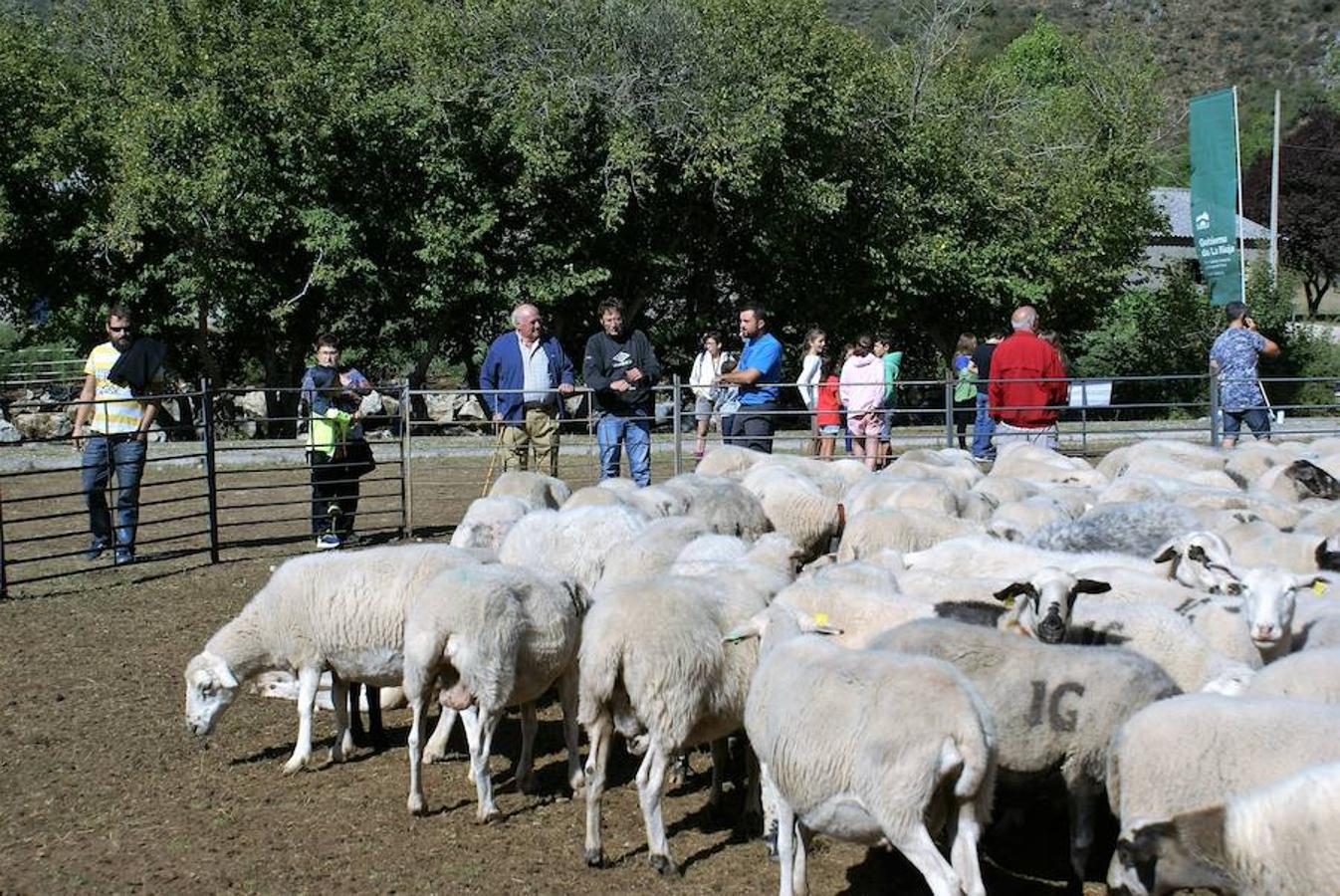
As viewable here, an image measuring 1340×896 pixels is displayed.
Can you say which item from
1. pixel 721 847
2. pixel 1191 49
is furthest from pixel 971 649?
pixel 1191 49

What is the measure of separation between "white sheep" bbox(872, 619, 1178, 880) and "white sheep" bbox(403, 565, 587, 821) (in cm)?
175

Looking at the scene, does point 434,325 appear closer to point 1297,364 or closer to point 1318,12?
point 1297,364

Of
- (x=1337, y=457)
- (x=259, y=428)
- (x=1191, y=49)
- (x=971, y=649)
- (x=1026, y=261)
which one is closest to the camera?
(x=971, y=649)

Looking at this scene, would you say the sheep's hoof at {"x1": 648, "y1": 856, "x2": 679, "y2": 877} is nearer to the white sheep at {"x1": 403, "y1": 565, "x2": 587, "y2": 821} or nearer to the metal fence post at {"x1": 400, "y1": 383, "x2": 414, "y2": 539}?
the white sheep at {"x1": 403, "y1": 565, "x2": 587, "y2": 821}

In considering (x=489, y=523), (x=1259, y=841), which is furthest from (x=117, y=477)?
(x=1259, y=841)

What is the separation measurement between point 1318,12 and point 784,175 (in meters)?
96.2

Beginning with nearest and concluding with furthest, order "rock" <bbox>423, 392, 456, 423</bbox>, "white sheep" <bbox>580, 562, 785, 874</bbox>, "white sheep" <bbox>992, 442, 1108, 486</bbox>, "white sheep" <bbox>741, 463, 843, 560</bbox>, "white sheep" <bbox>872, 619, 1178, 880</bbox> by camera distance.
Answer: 1. "white sheep" <bbox>872, 619, 1178, 880</bbox>
2. "white sheep" <bbox>580, 562, 785, 874</bbox>
3. "white sheep" <bbox>741, 463, 843, 560</bbox>
4. "white sheep" <bbox>992, 442, 1108, 486</bbox>
5. "rock" <bbox>423, 392, 456, 423</bbox>

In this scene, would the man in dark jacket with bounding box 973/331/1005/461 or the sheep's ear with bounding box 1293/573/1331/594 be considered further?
the man in dark jacket with bounding box 973/331/1005/461

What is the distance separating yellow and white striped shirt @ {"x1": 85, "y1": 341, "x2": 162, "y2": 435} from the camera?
38.1 feet

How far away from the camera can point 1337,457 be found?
11703 mm

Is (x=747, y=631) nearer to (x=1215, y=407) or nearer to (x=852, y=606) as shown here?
(x=852, y=606)

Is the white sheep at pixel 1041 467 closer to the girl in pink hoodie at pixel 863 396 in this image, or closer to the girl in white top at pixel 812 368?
the girl in pink hoodie at pixel 863 396

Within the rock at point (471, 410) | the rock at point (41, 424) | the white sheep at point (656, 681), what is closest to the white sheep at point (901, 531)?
the white sheep at point (656, 681)

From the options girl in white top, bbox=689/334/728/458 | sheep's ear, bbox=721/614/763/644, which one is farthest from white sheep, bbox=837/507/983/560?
girl in white top, bbox=689/334/728/458
